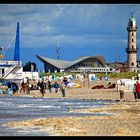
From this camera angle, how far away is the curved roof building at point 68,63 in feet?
424

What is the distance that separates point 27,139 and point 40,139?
0.28 m

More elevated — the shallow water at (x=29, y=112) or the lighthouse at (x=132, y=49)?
the lighthouse at (x=132, y=49)

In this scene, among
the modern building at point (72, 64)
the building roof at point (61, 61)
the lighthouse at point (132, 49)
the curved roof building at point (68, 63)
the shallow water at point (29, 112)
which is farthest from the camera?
the building roof at point (61, 61)

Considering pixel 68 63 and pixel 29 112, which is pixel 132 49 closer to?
pixel 68 63

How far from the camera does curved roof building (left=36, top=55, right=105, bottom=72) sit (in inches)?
5084

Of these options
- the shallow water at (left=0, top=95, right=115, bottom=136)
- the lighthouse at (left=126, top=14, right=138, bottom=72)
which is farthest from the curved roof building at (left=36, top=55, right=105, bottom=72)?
the shallow water at (left=0, top=95, right=115, bottom=136)

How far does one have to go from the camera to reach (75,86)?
56.5m

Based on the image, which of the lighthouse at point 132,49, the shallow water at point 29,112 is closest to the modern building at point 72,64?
the lighthouse at point 132,49

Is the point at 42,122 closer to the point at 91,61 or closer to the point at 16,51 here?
the point at 16,51

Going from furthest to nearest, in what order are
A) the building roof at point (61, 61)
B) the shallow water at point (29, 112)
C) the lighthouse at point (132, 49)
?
the building roof at point (61, 61), the lighthouse at point (132, 49), the shallow water at point (29, 112)

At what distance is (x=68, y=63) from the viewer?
430 ft

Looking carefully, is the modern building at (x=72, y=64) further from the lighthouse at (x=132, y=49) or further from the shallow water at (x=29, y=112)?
the shallow water at (x=29, y=112)

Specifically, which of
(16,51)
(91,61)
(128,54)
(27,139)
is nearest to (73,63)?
(91,61)

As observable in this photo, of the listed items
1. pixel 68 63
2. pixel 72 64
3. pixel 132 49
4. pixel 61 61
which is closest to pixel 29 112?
pixel 132 49
